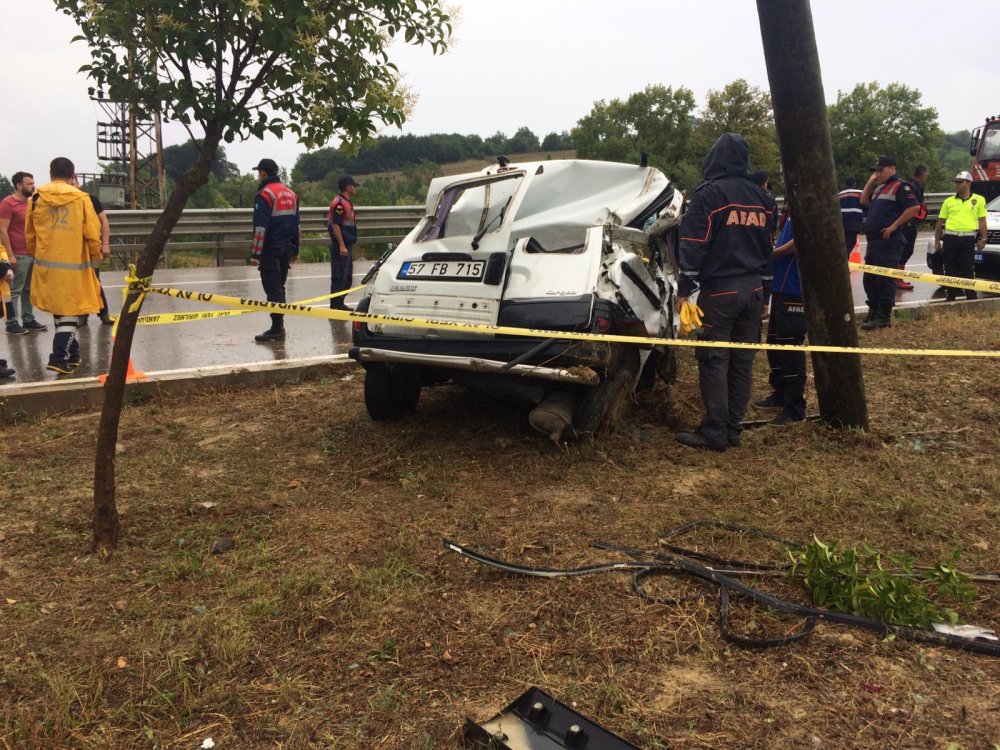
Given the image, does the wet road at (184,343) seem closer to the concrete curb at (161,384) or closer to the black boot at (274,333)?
the black boot at (274,333)

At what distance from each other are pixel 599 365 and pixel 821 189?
1846 millimetres

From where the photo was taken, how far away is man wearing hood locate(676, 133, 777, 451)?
4.77 meters

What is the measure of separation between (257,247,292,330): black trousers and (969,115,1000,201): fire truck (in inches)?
588

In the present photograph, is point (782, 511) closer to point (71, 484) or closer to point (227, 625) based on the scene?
point (227, 625)

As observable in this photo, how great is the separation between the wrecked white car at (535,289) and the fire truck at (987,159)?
46.1 feet

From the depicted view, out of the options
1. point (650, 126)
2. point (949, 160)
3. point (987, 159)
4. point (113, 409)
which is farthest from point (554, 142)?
point (113, 409)

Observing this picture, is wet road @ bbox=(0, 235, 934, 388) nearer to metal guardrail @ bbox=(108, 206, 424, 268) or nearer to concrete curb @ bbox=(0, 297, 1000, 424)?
concrete curb @ bbox=(0, 297, 1000, 424)

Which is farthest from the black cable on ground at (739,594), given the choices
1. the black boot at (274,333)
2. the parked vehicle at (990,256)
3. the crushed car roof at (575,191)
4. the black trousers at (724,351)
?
the parked vehicle at (990,256)

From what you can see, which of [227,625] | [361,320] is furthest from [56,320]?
[227,625]

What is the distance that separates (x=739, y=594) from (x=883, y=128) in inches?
2393

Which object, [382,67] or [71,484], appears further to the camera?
[71,484]

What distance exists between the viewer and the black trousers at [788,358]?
17.9 ft

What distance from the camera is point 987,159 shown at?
628 inches

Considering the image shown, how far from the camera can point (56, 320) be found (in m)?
6.41
